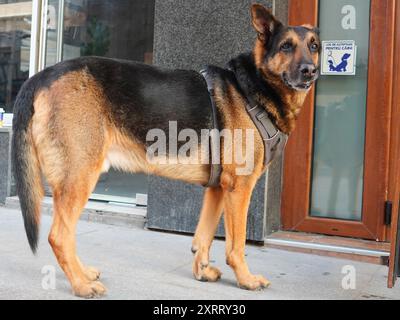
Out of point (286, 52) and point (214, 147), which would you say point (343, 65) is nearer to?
point (286, 52)

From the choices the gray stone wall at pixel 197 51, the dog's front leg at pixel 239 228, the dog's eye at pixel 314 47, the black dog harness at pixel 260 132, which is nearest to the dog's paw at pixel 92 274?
the dog's front leg at pixel 239 228

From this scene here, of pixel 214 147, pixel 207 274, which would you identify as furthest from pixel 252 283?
pixel 214 147

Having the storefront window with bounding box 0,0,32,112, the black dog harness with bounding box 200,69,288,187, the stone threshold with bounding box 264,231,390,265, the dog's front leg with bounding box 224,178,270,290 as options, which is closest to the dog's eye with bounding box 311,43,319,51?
the black dog harness with bounding box 200,69,288,187

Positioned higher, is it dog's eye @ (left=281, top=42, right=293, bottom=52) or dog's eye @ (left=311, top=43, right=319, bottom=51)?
dog's eye @ (left=311, top=43, right=319, bottom=51)

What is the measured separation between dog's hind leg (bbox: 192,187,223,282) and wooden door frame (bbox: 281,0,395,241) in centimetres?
164

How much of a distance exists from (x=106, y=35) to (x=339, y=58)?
3.22 m

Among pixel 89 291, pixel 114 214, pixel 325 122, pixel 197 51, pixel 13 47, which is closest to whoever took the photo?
pixel 89 291

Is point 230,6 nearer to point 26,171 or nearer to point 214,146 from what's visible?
point 214,146

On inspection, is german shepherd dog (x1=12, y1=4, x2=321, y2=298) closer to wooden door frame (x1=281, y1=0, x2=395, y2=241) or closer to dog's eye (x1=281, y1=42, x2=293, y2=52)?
dog's eye (x1=281, y1=42, x2=293, y2=52)

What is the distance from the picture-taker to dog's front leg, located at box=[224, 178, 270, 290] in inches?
143

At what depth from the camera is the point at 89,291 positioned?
10.8ft

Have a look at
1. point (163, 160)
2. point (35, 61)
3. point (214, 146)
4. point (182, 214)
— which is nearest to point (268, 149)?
point (214, 146)

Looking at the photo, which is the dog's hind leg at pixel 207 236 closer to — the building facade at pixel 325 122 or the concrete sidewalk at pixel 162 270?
the concrete sidewalk at pixel 162 270
